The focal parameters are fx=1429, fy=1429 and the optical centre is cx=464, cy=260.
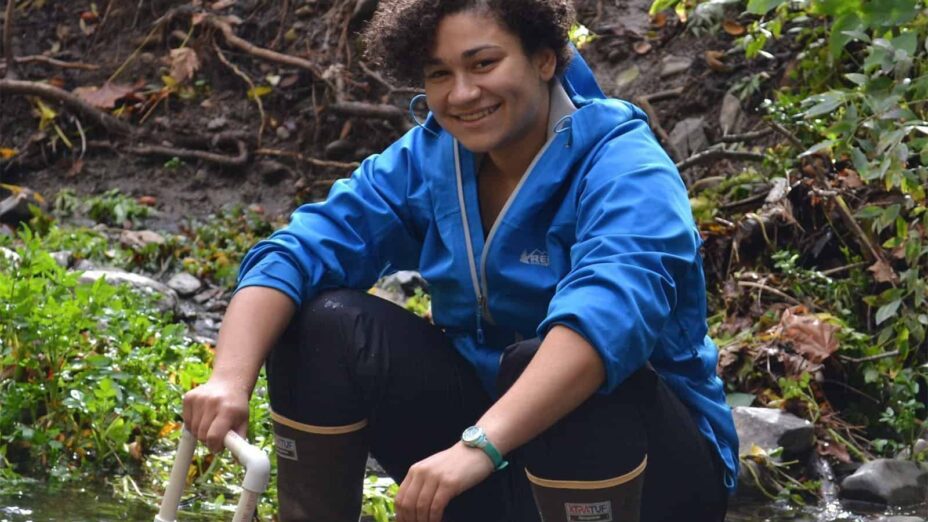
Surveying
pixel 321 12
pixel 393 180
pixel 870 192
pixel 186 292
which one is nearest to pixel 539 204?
pixel 393 180

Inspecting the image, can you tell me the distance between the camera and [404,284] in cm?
529

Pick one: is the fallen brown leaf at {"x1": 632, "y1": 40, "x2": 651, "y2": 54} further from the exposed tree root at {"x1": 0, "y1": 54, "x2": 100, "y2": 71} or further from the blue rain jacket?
the blue rain jacket

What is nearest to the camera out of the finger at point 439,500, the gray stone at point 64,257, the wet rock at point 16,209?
the finger at point 439,500

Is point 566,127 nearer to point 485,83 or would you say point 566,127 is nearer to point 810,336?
point 485,83

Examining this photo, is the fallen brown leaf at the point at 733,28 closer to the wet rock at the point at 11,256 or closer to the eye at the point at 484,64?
the wet rock at the point at 11,256

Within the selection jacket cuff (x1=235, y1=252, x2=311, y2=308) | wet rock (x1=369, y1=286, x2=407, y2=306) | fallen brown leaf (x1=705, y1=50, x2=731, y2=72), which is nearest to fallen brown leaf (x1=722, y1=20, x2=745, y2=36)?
fallen brown leaf (x1=705, y1=50, x2=731, y2=72)

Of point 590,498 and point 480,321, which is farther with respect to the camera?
point 480,321

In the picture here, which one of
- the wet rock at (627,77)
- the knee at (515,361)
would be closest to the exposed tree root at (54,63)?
the wet rock at (627,77)

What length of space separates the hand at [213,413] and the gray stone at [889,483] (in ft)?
6.37

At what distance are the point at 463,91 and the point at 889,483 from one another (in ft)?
5.97

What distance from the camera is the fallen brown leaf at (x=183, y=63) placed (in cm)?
721

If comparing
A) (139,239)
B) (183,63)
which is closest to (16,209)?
(139,239)

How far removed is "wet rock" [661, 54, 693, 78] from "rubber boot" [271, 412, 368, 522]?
379cm

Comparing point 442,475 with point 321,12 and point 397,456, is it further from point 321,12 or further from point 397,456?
point 321,12
